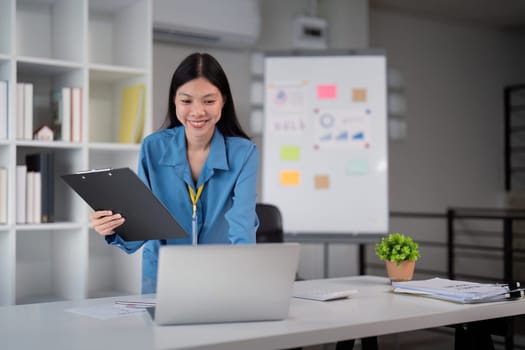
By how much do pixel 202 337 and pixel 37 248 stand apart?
7.54ft

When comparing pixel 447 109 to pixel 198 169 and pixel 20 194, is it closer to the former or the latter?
pixel 20 194

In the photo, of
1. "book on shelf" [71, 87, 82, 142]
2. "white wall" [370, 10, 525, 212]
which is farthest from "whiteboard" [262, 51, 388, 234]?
"white wall" [370, 10, 525, 212]

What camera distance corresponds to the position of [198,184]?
2123 millimetres

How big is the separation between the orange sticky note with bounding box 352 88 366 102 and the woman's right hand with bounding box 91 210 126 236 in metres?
2.57

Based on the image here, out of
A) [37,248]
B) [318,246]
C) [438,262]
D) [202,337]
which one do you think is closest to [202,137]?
[202,337]

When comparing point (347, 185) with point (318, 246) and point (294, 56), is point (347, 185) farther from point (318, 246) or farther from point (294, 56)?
point (318, 246)

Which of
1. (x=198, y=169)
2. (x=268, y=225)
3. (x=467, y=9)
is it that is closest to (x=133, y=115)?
(x=268, y=225)

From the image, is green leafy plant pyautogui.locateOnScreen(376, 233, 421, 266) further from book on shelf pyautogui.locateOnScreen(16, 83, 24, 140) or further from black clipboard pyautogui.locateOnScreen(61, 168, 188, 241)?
book on shelf pyautogui.locateOnScreen(16, 83, 24, 140)

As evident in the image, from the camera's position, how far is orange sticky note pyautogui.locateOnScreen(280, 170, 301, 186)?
4195 mm

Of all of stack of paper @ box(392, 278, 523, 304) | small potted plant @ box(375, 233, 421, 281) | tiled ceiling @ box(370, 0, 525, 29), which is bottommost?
stack of paper @ box(392, 278, 523, 304)

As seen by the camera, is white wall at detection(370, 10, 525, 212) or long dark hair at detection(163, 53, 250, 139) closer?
long dark hair at detection(163, 53, 250, 139)

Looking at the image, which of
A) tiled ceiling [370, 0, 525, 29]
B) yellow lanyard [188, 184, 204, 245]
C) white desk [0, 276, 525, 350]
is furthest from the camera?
tiled ceiling [370, 0, 525, 29]

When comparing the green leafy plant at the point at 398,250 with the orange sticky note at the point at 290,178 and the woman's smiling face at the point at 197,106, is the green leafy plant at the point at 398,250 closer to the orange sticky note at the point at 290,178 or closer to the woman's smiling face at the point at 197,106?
the woman's smiling face at the point at 197,106

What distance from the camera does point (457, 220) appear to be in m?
6.87
